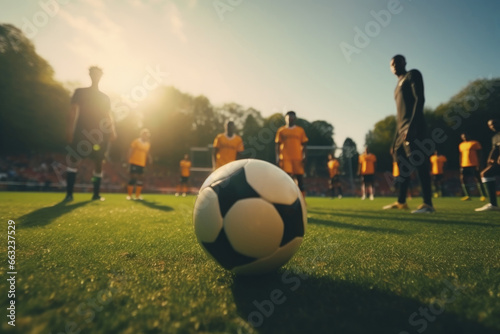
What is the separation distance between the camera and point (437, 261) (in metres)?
2.12

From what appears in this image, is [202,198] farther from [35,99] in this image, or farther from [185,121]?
[185,121]

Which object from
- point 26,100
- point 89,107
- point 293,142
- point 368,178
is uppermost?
point 26,100

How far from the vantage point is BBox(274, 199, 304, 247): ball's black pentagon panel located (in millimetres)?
1738

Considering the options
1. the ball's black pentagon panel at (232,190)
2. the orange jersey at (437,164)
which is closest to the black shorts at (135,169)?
the ball's black pentagon panel at (232,190)

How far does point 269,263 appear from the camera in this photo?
66.9 inches

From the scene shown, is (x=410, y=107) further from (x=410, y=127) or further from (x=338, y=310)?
(x=338, y=310)

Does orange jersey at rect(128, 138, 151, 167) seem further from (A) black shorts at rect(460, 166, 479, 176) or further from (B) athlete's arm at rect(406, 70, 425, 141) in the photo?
(A) black shorts at rect(460, 166, 479, 176)

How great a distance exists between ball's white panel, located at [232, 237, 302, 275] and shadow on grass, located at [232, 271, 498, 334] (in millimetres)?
93

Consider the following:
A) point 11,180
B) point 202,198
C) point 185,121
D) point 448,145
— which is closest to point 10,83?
point 11,180

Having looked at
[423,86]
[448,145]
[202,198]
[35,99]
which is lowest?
[202,198]

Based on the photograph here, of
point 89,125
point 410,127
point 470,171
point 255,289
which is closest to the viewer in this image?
point 255,289

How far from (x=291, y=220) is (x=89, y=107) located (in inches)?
268

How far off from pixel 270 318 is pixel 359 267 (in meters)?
1.03

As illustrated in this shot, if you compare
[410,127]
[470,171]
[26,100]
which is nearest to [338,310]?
[410,127]
